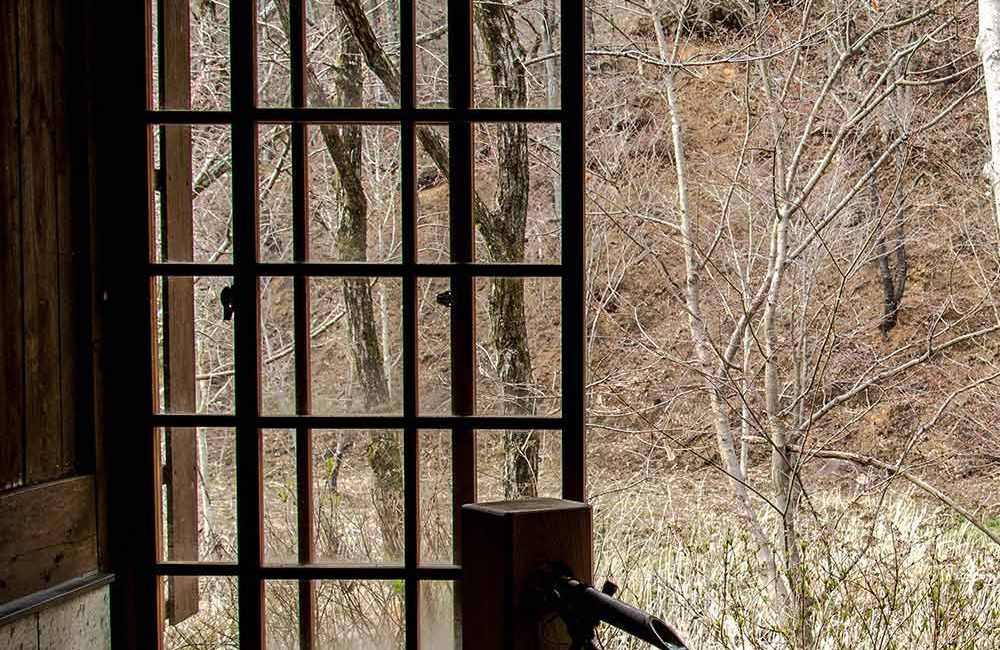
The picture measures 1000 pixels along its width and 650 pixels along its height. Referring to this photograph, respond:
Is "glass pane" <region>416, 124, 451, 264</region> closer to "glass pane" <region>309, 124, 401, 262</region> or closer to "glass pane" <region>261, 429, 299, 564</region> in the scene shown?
"glass pane" <region>309, 124, 401, 262</region>

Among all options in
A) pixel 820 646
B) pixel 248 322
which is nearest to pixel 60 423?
pixel 248 322

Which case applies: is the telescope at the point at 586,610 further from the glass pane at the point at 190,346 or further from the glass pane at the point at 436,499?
the glass pane at the point at 190,346

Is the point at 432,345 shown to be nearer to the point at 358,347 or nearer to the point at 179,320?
the point at 358,347

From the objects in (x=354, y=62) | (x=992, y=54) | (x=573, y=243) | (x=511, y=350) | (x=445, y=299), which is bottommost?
(x=511, y=350)

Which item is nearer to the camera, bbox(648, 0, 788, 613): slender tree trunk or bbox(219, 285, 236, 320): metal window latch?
bbox(219, 285, 236, 320): metal window latch

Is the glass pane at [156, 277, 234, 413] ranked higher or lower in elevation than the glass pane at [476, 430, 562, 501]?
higher

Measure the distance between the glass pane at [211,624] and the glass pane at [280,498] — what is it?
115mm

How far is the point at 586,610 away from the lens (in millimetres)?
753

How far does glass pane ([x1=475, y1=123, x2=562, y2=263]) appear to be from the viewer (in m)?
1.93

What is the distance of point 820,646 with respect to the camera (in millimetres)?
3363

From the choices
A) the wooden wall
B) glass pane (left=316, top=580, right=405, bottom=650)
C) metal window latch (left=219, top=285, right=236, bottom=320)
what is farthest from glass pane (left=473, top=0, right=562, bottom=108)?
glass pane (left=316, top=580, right=405, bottom=650)

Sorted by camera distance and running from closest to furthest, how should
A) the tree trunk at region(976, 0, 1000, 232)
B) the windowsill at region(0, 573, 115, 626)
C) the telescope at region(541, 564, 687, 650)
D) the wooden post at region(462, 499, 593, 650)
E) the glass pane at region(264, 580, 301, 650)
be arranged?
the telescope at region(541, 564, 687, 650) → the wooden post at region(462, 499, 593, 650) → the windowsill at region(0, 573, 115, 626) → the glass pane at region(264, 580, 301, 650) → the tree trunk at region(976, 0, 1000, 232)

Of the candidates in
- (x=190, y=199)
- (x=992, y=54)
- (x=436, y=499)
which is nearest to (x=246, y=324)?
(x=190, y=199)

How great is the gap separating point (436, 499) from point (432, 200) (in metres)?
0.58
